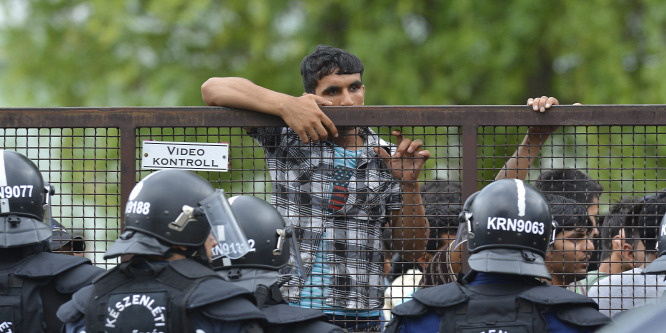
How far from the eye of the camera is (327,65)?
17.1ft

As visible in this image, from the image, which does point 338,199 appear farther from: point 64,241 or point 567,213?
point 64,241

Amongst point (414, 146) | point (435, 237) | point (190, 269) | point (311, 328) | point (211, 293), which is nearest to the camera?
point (211, 293)

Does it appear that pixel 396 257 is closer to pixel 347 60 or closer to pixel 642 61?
pixel 347 60

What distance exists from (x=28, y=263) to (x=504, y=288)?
211 cm

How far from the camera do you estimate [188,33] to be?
12.2m

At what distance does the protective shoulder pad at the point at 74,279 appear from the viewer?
438 centimetres

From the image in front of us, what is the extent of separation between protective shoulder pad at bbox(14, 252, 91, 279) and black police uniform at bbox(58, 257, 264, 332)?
26.8 inches

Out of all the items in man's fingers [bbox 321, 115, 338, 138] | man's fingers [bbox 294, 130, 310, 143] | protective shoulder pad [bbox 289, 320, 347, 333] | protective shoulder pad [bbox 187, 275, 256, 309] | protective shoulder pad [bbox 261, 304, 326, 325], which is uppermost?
man's fingers [bbox 321, 115, 338, 138]

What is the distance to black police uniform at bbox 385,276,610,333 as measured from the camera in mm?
3816

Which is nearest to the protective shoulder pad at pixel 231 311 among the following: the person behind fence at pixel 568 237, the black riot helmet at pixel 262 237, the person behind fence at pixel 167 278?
the person behind fence at pixel 167 278

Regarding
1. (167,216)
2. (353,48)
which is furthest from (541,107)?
(353,48)

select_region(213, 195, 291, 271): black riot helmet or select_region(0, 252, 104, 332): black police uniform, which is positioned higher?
select_region(213, 195, 291, 271): black riot helmet

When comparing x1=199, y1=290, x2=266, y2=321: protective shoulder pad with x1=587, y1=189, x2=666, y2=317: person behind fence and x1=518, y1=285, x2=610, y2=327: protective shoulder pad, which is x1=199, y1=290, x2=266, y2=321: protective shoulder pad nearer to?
x1=518, y1=285, x2=610, y2=327: protective shoulder pad

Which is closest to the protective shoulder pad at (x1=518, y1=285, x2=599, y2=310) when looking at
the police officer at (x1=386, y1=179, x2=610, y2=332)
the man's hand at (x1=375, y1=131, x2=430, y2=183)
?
the police officer at (x1=386, y1=179, x2=610, y2=332)
